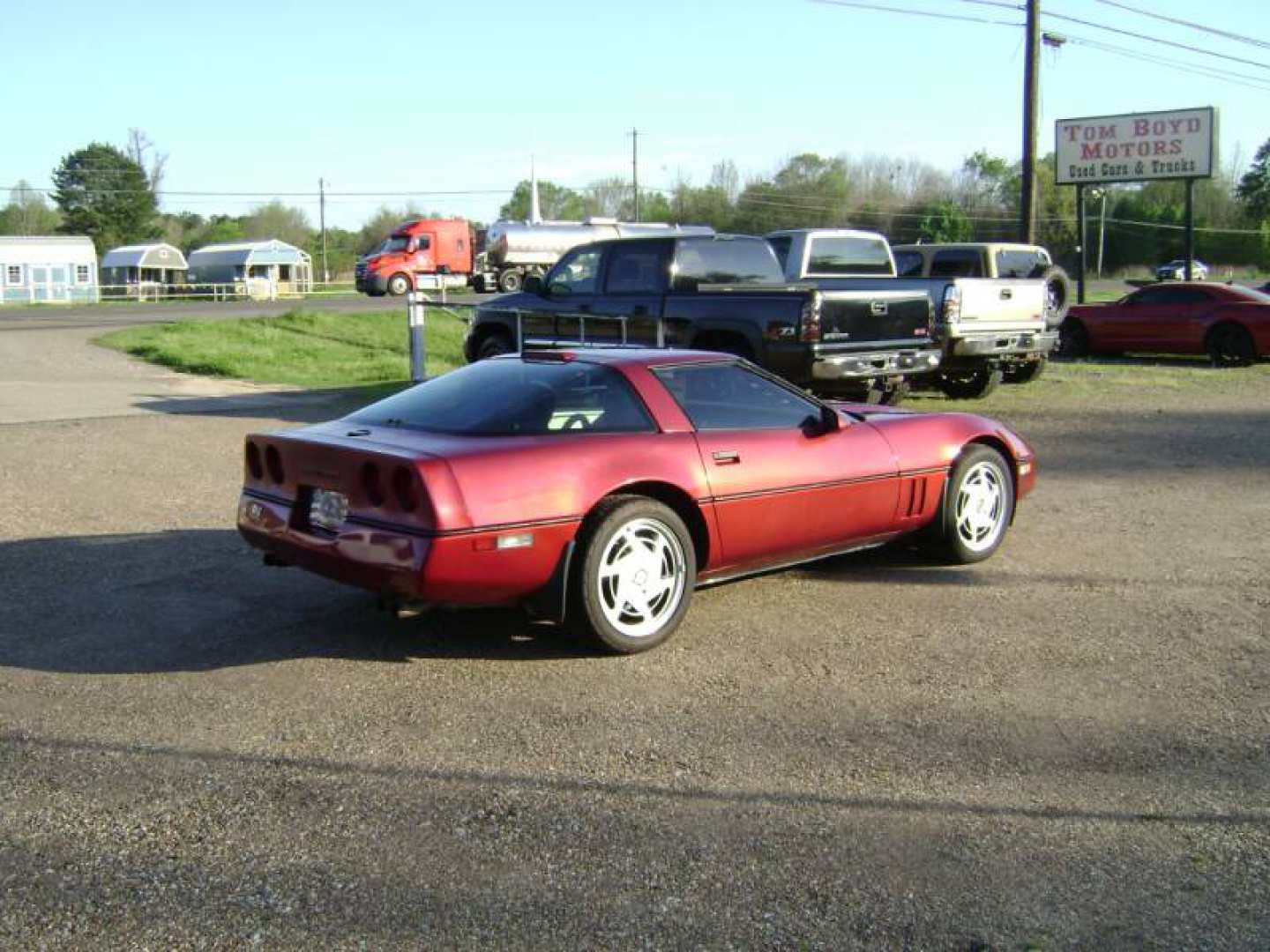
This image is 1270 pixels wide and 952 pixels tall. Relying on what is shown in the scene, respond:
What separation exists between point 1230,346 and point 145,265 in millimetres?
66688

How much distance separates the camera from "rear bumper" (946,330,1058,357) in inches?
577

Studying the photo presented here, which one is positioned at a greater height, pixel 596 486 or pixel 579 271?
pixel 579 271

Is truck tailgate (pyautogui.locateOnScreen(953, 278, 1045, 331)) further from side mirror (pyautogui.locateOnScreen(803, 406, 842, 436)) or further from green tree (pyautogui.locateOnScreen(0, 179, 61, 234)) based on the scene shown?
green tree (pyautogui.locateOnScreen(0, 179, 61, 234))

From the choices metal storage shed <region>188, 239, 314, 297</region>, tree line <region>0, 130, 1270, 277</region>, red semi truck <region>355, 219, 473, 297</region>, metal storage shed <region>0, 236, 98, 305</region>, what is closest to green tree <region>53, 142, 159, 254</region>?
tree line <region>0, 130, 1270, 277</region>

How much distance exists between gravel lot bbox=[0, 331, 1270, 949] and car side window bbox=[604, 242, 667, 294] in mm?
6336

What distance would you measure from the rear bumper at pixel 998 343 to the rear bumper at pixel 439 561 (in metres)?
10.3

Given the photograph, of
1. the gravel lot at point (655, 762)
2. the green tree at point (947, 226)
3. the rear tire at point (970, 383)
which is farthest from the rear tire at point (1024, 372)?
the green tree at point (947, 226)

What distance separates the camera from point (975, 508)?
717 cm

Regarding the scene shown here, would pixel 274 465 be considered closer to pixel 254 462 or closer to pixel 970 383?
pixel 254 462

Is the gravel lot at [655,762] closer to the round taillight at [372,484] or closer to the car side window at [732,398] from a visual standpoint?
the round taillight at [372,484]

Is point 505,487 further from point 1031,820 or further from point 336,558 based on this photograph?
point 1031,820

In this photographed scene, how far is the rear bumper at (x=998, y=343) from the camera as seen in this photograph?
14.6 metres

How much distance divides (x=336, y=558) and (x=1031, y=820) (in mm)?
2918

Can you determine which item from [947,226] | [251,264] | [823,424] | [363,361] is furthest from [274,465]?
[947,226]
